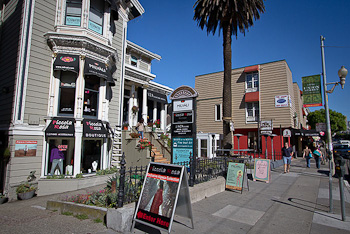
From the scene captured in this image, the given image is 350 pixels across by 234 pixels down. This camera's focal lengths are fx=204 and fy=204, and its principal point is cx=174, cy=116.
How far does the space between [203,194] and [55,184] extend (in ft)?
20.8

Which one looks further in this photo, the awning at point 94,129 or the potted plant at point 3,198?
the awning at point 94,129

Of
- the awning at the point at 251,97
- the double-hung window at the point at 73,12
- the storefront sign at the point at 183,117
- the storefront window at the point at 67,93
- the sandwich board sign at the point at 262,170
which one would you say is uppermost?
the double-hung window at the point at 73,12

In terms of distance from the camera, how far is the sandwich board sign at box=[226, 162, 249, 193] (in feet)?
26.0

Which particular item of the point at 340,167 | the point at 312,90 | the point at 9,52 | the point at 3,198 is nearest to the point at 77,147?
the point at 3,198

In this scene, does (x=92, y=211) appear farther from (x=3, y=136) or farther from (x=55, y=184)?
(x=3, y=136)

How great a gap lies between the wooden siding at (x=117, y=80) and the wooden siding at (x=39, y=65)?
352cm

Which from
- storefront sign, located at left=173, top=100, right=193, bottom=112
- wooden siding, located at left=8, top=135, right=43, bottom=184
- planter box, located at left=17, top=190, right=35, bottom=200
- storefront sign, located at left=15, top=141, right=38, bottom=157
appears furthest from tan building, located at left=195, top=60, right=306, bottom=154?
planter box, located at left=17, top=190, right=35, bottom=200

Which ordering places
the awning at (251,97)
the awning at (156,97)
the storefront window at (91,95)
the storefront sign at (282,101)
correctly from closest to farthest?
the storefront window at (91,95) < the awning at (156,97) < the storefront sign at (282,101) < the awning at (251,97)

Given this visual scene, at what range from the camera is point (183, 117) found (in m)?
7.88

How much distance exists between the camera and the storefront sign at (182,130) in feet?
25.0

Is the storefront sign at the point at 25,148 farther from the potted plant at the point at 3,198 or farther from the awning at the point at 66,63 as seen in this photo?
the awning at the point at 66,63

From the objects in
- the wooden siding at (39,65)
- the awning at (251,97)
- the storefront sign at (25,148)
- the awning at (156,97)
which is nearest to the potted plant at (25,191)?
the storefront sign at (25,148)

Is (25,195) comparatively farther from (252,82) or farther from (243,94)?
(252,82)

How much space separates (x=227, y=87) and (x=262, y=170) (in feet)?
20.1
